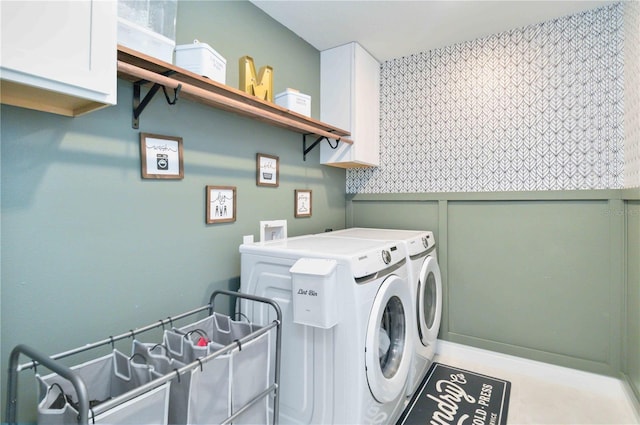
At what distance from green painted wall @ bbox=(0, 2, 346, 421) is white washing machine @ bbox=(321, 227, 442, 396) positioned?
0.95 meters

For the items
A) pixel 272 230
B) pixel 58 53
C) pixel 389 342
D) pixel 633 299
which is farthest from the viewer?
pixel 272 230

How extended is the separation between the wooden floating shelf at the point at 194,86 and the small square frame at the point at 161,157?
0.23 meters

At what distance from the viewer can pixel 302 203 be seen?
7.89 feet

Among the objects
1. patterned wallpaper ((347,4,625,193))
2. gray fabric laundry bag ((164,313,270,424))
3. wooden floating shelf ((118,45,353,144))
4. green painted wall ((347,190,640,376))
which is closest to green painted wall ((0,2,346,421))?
wooden floating shelf ((118,45,353,144))

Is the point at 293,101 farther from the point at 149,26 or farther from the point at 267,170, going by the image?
the point at 149,26

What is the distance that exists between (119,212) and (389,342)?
1436 millimetres

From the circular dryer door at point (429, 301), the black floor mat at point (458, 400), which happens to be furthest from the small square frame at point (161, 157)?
the black floor mat at point (458, 400)

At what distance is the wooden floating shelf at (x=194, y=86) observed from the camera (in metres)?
1.20

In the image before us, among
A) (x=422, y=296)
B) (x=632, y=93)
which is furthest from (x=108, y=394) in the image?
(x=632, y=93)

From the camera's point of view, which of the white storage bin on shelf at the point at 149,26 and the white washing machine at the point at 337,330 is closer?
the white storage bin on shelf at the point at 149,26

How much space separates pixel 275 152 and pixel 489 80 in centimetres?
165

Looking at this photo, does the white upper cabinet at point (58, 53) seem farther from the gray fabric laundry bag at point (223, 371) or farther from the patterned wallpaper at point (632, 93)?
the patterned wallpaper at point (632, 93)

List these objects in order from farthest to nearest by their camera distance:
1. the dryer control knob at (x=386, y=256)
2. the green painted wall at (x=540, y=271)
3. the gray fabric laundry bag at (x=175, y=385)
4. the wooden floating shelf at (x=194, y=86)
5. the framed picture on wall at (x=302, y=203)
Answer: the framed picture on wall at (x=302, y=203) < the green painted wall at (x=540, y=271) < the dryer control knob at (x=386, y=256) < the wooden floating shelf at (x=194, y=86) < the gray fabric laundry bag at (x=175, y=385)

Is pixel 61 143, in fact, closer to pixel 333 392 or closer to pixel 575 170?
pixel 333 392
